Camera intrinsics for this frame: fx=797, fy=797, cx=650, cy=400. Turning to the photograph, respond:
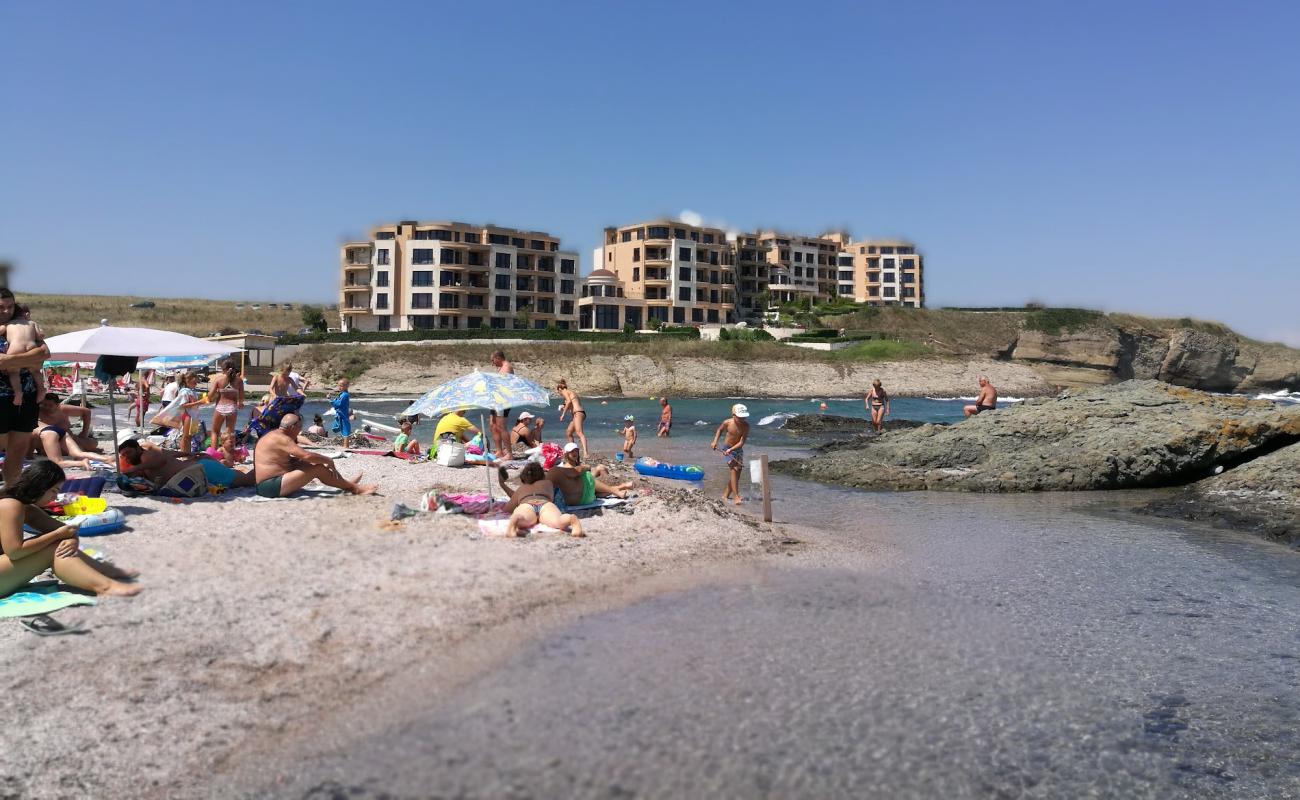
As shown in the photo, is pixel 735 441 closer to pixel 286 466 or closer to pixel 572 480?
pixel 572 480

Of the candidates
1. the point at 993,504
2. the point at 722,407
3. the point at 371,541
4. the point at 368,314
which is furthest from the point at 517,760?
the point at 368,314

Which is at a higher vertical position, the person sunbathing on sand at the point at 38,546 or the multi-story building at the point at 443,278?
the multi-story building at the point at 443,278

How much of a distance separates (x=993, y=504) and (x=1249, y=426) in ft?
24.2

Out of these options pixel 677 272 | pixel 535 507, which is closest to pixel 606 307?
pixel 677 272

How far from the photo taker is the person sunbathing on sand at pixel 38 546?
21.9 feet

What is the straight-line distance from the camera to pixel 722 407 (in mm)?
56656

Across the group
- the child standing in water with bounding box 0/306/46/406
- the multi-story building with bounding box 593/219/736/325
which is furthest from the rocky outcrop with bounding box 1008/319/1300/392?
the child standing in water with bounding box 0/306/46/406

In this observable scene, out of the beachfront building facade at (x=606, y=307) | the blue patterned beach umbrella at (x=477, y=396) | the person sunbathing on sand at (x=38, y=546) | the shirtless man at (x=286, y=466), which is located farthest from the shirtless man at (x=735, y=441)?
the beachfront building facade at (x=606, y=307)

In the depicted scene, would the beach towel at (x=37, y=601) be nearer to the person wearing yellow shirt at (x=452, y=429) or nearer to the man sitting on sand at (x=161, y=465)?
the man sitting on sand at (x=161, y=465)

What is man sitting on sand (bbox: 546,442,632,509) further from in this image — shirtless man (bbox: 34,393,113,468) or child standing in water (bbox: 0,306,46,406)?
shirtless man (bbox: 34,393,113,468)

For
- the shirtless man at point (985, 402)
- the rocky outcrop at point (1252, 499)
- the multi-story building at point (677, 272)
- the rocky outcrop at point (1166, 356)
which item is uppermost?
the multi-story building at point (677, 272)

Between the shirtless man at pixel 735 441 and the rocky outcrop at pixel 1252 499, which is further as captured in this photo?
the shirtless man at pixel 735 441

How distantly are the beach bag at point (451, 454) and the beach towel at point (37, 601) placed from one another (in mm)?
8561

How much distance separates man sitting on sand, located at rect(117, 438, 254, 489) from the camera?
1077cm
